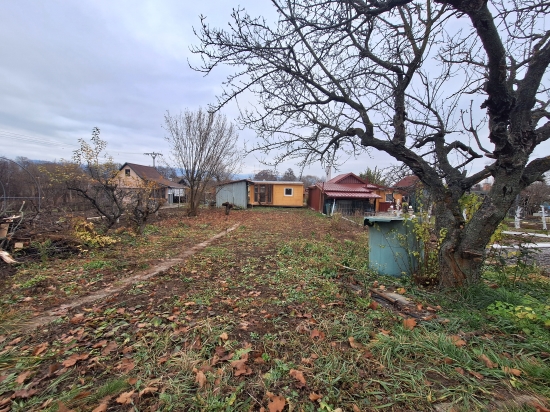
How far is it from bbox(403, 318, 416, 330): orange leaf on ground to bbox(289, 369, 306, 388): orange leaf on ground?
129 centimetres

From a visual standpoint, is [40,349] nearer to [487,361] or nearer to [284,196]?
[487,361]

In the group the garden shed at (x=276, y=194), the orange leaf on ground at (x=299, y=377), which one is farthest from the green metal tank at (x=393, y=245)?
the garden shed at (x=276, y=194)

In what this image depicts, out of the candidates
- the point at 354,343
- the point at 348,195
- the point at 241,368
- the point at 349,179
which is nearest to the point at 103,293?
the point at 241,368

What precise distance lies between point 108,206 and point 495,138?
35.6ft

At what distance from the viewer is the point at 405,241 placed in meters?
4.12

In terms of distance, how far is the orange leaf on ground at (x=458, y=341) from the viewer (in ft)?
7.17

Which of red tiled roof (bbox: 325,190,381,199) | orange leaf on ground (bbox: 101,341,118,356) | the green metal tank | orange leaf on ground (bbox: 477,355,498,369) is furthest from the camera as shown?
red tiled roof (bbox: 325,190,381,199)

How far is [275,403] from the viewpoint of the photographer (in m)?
1.67

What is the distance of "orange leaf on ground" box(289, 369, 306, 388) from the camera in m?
1.85

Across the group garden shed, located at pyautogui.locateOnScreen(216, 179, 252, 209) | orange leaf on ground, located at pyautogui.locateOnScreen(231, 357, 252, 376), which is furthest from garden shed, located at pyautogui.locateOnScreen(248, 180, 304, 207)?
orange leaf on ground, located at pyautogui.locateOnScreen(231, 357, 252, 376)

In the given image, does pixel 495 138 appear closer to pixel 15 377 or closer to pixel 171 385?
pixel 171 385

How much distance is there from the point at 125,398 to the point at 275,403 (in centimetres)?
106

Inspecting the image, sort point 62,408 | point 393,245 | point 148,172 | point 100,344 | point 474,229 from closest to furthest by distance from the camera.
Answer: point 62,408, point 100,344, point 474,229, point 393,245, point 148,172

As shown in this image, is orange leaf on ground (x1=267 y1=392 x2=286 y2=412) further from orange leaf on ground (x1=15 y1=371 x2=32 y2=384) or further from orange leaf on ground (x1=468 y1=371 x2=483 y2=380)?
orange leaf on ground (x1=15 y1=371 x2=32 y2=384)
